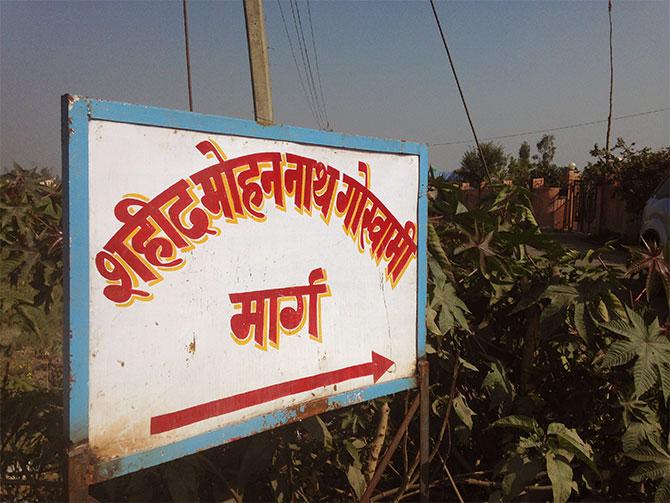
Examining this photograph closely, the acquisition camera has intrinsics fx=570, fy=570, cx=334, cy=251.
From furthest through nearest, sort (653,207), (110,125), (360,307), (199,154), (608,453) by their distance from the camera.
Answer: (653,207), (608,453), (360,307), (199,154), (110,125)

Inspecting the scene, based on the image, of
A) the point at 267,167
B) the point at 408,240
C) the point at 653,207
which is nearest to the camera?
the point at 267,167

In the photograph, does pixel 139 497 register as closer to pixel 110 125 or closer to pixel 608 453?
pixel 110 125

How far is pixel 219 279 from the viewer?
141 cm

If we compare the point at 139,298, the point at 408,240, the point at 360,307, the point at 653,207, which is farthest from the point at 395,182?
the point at 653,207

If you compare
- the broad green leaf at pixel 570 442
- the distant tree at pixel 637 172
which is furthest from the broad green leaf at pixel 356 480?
the distant tree at pixel 637 172

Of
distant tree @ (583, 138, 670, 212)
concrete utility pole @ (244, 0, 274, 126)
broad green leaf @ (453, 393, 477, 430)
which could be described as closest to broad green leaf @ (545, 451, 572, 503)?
broad green leaf @ (453, 393, 477, 430)

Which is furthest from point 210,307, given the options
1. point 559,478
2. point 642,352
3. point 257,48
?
point 642,352

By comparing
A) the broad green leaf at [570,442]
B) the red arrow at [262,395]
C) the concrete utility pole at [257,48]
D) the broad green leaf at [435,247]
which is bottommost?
the broad green leaf at [570,442]

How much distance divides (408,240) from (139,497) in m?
1.25

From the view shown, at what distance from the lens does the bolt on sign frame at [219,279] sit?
1206 millimetres

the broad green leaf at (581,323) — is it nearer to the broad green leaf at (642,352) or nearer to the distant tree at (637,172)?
the broad green leaf at (642,352)

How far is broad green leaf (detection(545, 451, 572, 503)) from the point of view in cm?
183

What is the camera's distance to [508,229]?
7.72 feet

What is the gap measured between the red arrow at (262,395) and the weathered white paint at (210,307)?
0.05 feet
